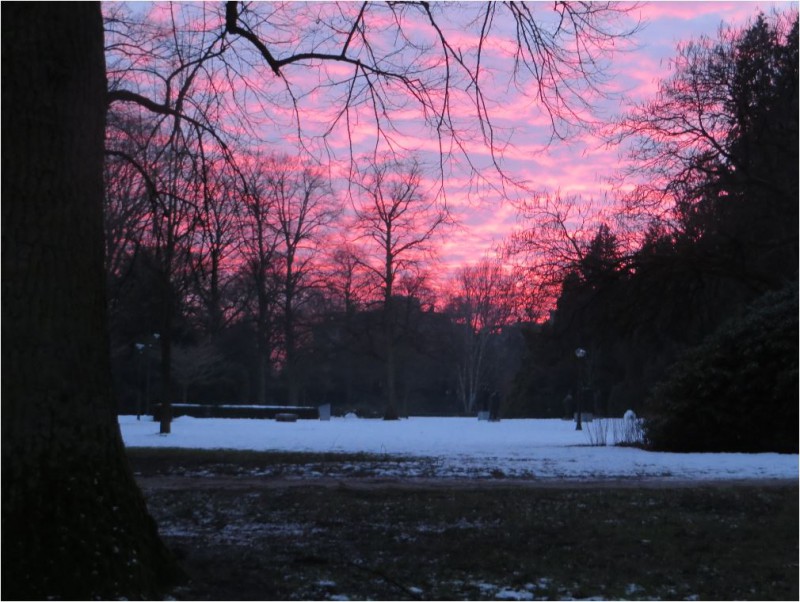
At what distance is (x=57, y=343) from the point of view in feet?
17.4

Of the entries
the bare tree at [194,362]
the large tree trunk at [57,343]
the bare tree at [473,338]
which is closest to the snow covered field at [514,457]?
the large tree trunk at [57,343]

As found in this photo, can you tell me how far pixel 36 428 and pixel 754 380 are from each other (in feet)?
48.7

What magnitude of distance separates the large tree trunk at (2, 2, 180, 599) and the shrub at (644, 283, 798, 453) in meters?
14.0

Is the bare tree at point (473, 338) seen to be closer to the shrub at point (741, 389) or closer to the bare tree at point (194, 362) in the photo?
the bare tree at point (194, 362)

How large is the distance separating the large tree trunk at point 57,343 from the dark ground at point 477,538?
2.43 ft

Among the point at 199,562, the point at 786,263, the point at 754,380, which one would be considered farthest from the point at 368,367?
the point at 199,562

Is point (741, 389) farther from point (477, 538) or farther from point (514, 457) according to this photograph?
point (477, 538)

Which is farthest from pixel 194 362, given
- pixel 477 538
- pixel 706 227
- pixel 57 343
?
pixel 57 343

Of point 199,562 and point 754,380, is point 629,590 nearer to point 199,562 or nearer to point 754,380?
point 199,562

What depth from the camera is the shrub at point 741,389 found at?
17.1 meters

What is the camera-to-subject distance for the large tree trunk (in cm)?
516

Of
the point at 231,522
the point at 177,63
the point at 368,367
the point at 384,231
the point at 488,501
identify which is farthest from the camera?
the point at 368,367

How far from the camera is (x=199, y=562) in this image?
6.59 meters

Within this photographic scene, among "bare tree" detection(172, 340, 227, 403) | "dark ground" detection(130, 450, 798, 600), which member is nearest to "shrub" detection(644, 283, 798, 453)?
"dark ground" detection(130, 450, 798, 600)
